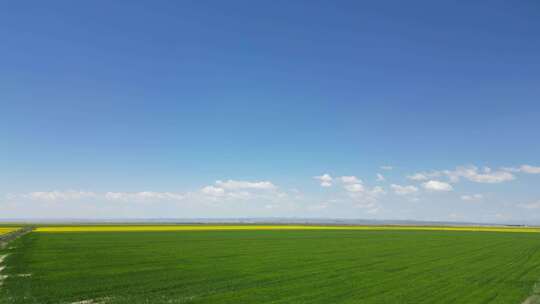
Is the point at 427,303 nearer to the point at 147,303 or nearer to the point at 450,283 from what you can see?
the point at 450,283

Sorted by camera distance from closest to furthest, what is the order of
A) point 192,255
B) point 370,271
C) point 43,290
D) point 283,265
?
point 43,290 < point 370,271 < point 283,265 < point 192,255

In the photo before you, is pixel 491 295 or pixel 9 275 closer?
pixel 491 295

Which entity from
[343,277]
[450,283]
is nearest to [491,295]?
[450,283]

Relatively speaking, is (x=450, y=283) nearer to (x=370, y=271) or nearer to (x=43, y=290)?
(x=370, y=271)

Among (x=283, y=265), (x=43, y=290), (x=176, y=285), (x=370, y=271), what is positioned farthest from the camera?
(x=283, y=265)

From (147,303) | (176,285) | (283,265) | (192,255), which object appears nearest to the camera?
(147,303)

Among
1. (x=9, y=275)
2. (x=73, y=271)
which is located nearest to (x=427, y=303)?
(x=73, y=271)

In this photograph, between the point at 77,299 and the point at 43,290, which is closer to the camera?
the point at 77,299

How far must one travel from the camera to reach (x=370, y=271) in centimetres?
2919

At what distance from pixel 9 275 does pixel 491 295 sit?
28.7 metres

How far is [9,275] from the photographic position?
2530 centimetres

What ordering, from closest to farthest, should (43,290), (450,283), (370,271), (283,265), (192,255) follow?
(43,290), (450,283), (370,271), (283,265), (192,255)

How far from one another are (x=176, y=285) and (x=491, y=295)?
56.8ft

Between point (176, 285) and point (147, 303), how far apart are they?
4352 millimetres
